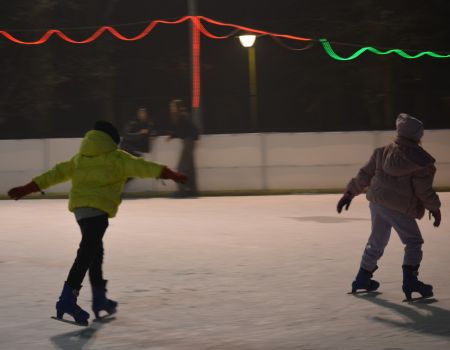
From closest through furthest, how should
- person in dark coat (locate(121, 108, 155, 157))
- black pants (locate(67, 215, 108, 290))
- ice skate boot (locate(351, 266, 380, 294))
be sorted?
black pants (locate(67, 215, 108, 290)) → ice skate boot (locate(351, 266, 380, 294)) → person in dark coat (locate(121, 108, 155, 157))

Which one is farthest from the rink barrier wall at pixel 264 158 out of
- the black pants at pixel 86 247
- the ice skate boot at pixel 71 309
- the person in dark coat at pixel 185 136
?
the ice skate boot at pixel 71 309

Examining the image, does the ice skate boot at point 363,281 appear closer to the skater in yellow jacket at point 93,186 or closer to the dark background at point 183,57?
the skater in yellow jacket at point 93,186

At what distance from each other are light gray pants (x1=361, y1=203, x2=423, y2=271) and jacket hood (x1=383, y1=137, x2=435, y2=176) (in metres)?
0.32

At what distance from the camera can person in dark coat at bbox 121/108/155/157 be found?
20.5m

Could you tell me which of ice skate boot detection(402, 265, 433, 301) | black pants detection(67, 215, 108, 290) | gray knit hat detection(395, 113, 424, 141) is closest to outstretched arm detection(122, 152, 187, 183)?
black pants detection(67, 215, 108, 290)

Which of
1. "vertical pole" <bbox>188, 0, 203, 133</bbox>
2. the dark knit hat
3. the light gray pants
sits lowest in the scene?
the light gray pants

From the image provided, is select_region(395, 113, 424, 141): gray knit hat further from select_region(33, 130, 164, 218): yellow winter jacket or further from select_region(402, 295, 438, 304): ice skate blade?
select_region(33, 130, 164, 218): yellow winter jacket

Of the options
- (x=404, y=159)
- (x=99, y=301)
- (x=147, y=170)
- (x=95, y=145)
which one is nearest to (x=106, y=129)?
(x=95, y=145)

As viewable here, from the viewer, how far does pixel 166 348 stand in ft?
23.0

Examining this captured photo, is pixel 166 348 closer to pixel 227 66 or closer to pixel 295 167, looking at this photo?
pixel 295 167

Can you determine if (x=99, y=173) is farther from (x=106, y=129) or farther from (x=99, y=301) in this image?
(x=99, y=301)

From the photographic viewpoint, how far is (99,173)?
26.2ft

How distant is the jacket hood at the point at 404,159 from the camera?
8547 mm

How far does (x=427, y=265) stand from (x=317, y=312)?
2.74 m
